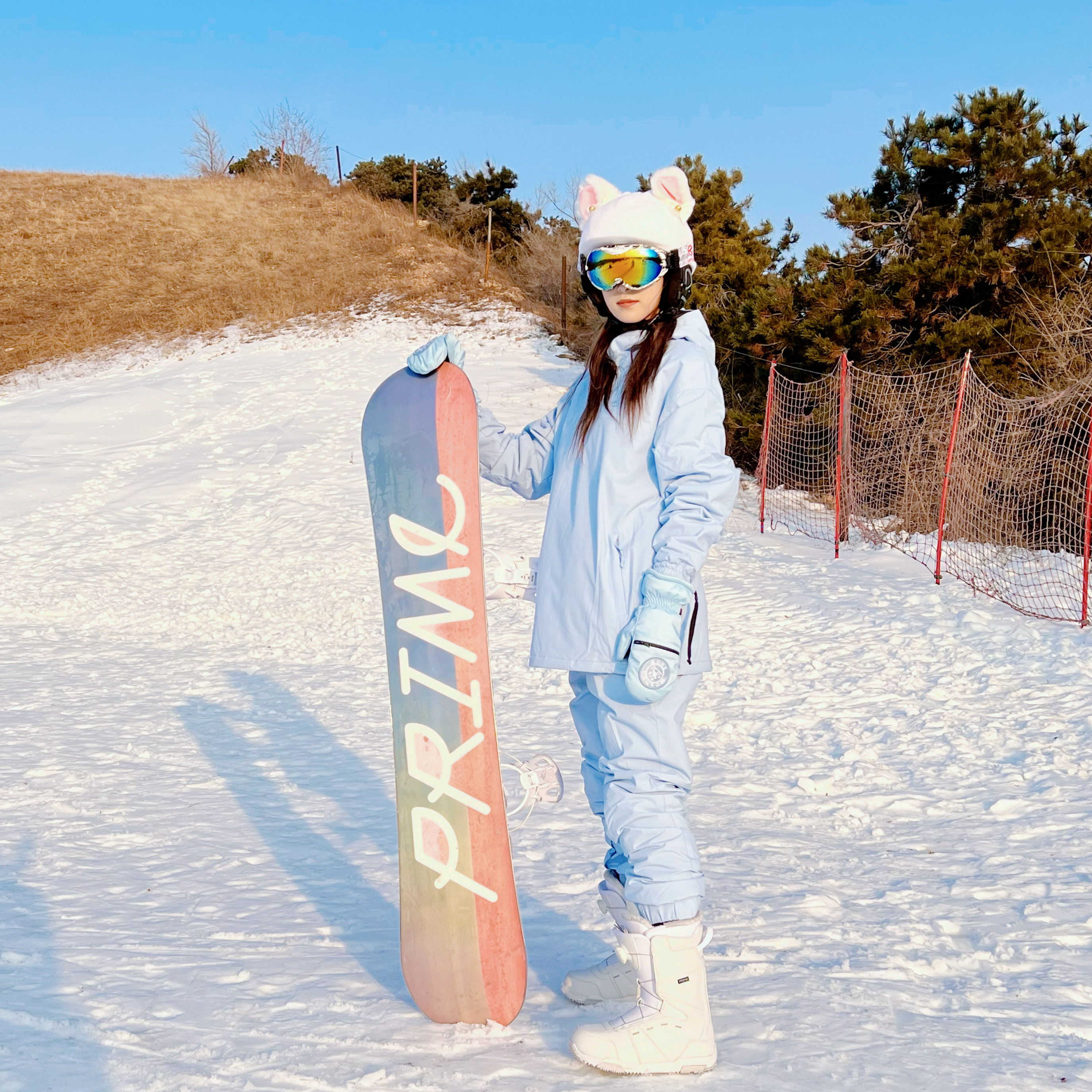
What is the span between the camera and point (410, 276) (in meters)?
22.7

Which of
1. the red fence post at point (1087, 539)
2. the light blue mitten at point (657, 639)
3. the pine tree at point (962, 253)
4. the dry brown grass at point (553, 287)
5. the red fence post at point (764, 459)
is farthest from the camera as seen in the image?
the dry brown grass at point (553, 287)

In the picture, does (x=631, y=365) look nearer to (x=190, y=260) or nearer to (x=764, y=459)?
(x=764, y=459)

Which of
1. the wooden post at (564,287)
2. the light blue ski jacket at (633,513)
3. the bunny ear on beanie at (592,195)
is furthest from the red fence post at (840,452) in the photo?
the wooden post at (564,287)

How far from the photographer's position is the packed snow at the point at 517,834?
90.2 inches

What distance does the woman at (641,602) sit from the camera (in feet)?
7.09

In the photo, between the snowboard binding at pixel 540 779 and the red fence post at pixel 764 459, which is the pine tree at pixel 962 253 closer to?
the red fence post at pixel 764 459

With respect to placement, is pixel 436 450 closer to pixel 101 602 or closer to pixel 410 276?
pixel 101 602

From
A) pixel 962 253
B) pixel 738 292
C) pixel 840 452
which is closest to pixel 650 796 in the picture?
pixel 840 452

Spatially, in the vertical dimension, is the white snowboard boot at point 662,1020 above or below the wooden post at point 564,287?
below

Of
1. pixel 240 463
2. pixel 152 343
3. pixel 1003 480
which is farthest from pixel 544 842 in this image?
pixel 152 343

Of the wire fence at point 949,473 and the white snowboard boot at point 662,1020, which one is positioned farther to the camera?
the wire fence at point 949,473

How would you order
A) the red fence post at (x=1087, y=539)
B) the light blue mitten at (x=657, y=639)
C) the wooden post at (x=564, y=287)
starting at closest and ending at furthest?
1. the light blue mitten at (x=657, y=639)
2. the red fence post at (x=1087, y=539)
3. the wooden post at (x=564, y=287)

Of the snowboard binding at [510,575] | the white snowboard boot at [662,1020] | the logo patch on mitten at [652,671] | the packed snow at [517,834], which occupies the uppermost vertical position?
the snowboard binding at [510,575]

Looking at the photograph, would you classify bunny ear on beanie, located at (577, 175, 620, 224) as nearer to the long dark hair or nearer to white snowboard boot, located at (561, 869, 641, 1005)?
the long dark hair
